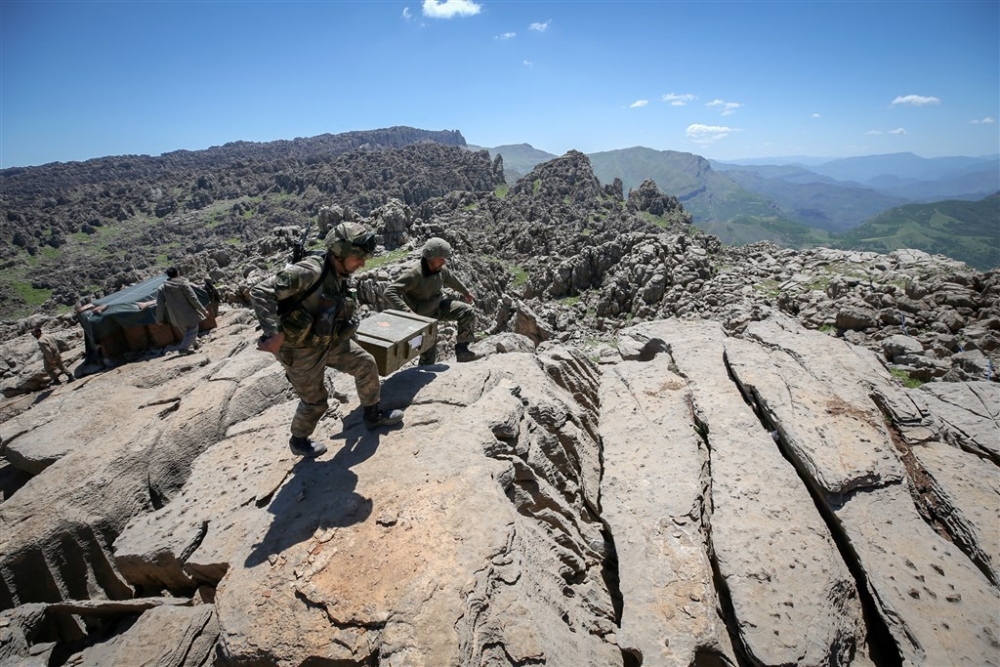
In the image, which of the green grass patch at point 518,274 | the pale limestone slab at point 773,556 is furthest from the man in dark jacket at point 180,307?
the green grass patch at point 518,274

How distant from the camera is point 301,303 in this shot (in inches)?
196

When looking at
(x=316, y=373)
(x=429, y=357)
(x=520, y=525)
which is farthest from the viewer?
(x=429, y=357)

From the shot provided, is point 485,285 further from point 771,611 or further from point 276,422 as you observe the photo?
point 771,611

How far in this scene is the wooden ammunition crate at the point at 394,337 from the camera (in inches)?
254

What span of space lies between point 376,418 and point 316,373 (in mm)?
1036

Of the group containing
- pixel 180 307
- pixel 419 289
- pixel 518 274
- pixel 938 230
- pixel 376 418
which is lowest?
pixel 938 230

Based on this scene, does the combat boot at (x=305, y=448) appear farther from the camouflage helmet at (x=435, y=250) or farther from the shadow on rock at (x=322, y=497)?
the camouflage helmet at (x=435, y=250)

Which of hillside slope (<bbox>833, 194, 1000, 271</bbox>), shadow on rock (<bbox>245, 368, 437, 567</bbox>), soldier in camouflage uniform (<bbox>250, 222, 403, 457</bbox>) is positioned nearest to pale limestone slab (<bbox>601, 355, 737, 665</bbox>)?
shadow on rock (<bbox>245, 368, 437, 567</bbox>)

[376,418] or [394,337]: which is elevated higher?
[394,337]

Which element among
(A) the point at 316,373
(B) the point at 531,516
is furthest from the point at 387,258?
(B) the point at 531,516

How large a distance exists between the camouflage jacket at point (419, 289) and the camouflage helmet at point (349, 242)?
2.52 m

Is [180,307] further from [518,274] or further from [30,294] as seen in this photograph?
[30,294]

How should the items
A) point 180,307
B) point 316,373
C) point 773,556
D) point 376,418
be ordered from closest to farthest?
point 773,556, point 316,373, point 376,418, point 180,307

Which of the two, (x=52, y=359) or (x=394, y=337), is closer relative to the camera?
(x=394, y=337)
